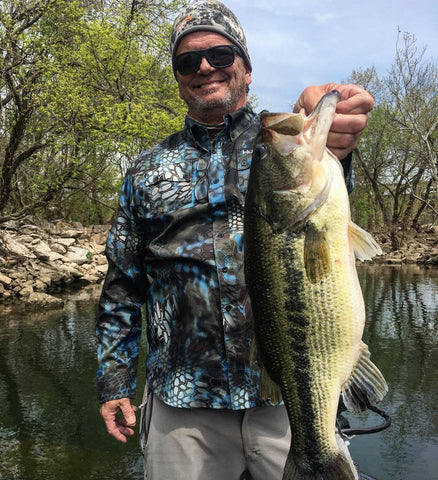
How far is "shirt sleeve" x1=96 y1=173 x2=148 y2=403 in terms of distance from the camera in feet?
9.12

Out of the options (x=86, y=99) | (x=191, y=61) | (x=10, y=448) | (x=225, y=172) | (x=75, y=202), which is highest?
(x=86, y=99)

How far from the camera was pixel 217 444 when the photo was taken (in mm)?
2477

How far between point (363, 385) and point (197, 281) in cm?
88

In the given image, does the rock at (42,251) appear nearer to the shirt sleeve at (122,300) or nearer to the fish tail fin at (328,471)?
the shirt sleeve at (122,300)

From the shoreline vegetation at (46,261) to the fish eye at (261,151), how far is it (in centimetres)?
1269

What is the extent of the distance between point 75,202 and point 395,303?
2022 centimetres

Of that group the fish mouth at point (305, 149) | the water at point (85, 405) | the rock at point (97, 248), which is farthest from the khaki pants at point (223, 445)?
the rock at point (97, 248)

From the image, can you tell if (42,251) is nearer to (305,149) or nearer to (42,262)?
(42,262)

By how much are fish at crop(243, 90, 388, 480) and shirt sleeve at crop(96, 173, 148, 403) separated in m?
0.92

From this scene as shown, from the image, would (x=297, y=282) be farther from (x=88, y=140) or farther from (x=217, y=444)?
(x=88, y=140)

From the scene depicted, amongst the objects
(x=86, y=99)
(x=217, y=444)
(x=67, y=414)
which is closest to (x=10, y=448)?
(x=67, y=414)

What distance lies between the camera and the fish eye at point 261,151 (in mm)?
2061

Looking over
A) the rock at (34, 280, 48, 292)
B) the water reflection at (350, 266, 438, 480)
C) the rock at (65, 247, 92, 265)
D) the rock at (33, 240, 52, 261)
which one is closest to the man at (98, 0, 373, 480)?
the water reflection at (350, 266, 438, 480)

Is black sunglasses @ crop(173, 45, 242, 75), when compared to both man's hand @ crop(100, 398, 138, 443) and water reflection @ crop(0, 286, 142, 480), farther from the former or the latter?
water reflection @ crop(0, 286, 142, 480)
